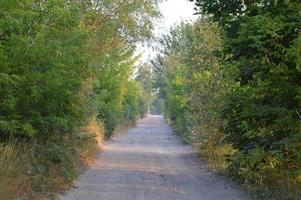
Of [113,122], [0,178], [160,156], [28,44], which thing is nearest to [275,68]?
[28,44]

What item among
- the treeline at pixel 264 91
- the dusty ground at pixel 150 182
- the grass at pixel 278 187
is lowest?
the dusty ground at pixel 150 182

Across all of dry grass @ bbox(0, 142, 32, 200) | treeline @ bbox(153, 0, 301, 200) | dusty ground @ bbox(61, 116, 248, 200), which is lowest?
dusty ground @ bbox(61, 116, 248, 200)

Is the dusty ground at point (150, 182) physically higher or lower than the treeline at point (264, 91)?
lower

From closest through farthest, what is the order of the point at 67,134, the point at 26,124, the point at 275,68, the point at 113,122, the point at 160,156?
the point at 275,68, the point at 26,124, the point at 67,134, the point at 160,156, the point at 113,122

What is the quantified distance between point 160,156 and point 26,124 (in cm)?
1332

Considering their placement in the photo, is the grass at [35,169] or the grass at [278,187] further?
the grass at [278,187]

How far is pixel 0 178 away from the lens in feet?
37.4

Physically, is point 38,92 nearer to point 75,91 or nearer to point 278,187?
point 75,91

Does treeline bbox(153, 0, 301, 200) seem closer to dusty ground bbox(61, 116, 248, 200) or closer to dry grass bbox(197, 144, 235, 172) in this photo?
dusty ground bbox(61, 116, 248, 200)

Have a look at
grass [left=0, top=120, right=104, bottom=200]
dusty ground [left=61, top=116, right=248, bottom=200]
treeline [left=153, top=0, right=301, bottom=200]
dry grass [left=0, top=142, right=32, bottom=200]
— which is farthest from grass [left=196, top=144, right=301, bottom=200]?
dry grass [left=0, top=142, right=32, bottom=200]

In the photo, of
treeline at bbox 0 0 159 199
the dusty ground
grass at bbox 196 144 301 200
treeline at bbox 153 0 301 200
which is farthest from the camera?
the dusty ground

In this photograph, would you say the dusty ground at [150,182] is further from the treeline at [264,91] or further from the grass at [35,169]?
the treeline at [264,91]

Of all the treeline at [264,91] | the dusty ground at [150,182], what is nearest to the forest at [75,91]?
the treeline at [264,91]

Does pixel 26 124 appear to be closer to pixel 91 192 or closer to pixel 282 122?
pixel 91 192
